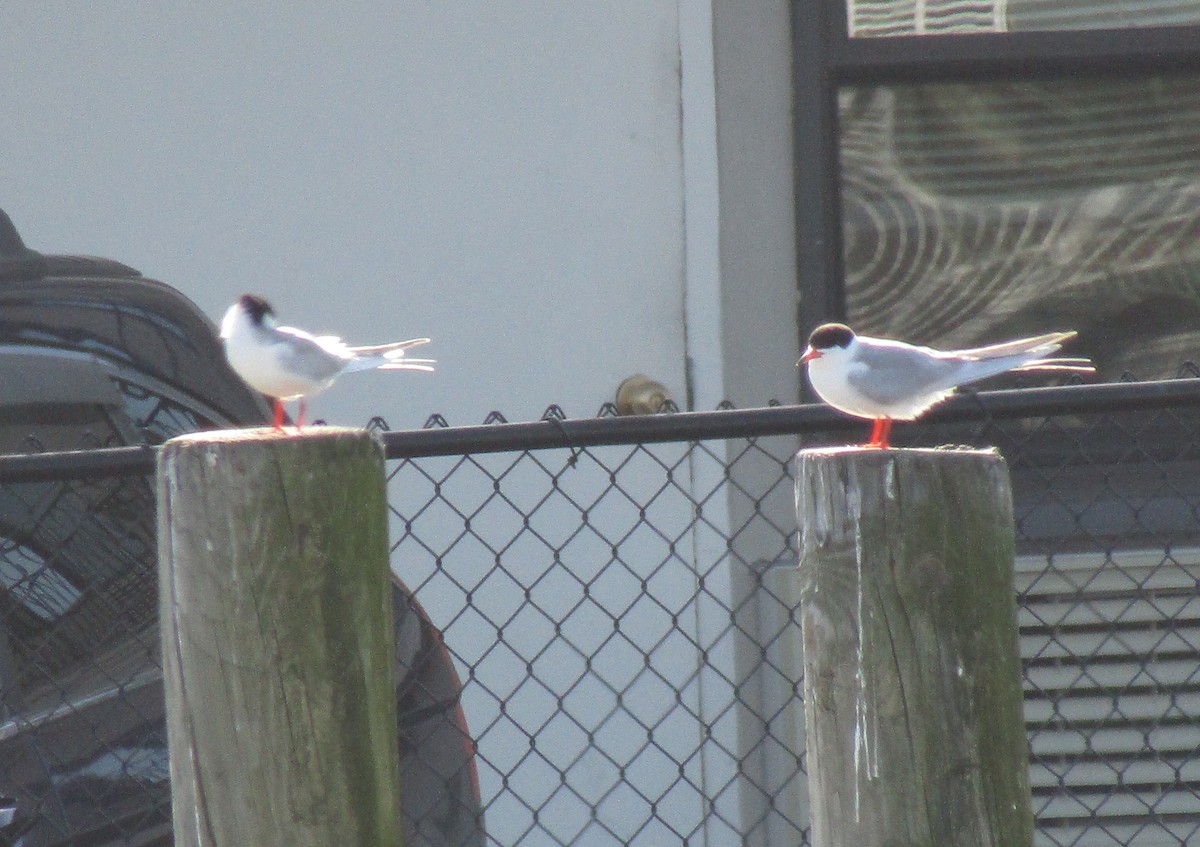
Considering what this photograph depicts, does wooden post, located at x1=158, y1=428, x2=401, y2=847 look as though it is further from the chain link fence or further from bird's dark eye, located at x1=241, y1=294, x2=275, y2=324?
the chain link fence

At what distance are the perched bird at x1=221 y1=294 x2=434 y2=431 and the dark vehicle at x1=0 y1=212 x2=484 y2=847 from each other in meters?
0.45

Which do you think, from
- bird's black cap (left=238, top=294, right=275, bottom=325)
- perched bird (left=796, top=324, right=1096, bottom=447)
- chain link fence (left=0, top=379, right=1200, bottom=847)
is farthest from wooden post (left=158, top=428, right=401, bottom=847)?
chain link fence (left=0, top=379, right=1200, bottom=847)

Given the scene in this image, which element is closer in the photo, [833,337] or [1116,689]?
[833,337]

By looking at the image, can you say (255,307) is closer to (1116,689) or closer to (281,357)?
(281,357)

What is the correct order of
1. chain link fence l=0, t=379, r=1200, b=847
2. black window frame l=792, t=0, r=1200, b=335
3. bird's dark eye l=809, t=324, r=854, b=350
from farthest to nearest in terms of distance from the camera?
1. black window frame l=792, t=0, r=1200, b=335
2. chain link fence l=0, t=379, r=1200, b=847
3. bird's dark eye l=809, t=324, r=854, b=350

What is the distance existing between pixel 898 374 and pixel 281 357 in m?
0.84

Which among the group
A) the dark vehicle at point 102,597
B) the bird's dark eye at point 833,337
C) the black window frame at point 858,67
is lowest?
the dark vehicle at point 102,597

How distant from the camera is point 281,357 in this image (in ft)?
6.14

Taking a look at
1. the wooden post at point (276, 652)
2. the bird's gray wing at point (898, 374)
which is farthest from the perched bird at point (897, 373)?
the wooden post at point (276, 652)

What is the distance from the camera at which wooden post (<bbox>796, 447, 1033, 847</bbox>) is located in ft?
4.38

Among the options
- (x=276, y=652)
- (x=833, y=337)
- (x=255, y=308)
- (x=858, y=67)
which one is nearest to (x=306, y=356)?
(x=255, y=308)

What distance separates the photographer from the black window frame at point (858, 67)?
3689 millimetres

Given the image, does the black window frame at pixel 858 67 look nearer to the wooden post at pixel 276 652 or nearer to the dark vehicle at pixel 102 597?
the dark vehicle at pixel 102 597

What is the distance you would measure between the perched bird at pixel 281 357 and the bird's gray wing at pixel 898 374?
0.61 metres
